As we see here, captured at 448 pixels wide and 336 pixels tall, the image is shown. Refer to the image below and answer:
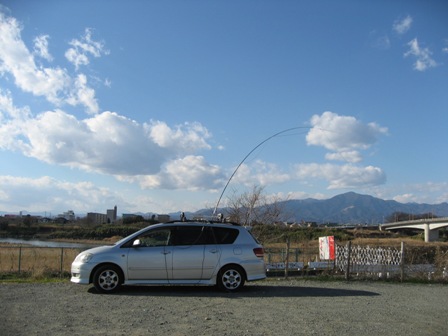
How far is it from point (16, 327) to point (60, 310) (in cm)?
134

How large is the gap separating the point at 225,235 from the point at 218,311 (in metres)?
2.87

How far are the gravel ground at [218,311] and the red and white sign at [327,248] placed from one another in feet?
20.6

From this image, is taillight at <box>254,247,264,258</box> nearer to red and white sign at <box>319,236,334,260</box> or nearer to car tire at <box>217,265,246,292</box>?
car tire at <box>217,265,246,292</box>

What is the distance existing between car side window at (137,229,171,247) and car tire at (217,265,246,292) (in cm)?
153

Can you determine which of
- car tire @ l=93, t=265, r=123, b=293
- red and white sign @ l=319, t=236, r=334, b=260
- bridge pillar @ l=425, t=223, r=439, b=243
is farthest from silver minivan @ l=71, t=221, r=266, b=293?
bridge pillar @ l=425, t=223, r=439, b=243

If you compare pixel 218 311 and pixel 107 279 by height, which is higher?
pixel 107 279

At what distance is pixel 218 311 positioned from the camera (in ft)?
26.9

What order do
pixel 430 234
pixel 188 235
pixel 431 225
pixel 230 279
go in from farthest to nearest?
pixel 430 234 < pixel 431 225 < pixel 188 235 < pixel 230 279

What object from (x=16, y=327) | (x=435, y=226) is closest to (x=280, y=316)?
(x=16, y=327)

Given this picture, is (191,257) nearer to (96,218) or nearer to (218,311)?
(218,311)

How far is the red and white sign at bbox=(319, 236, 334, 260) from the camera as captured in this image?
18062 mm

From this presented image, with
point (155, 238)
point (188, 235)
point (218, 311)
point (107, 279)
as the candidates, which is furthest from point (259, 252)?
point (107, 279)

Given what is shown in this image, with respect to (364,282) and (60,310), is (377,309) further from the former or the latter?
(60,310)

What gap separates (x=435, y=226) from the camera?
271ft
